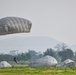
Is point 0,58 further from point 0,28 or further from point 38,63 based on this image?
point 0,28

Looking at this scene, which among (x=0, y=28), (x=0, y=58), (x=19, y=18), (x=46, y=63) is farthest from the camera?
(x=0, y=58)

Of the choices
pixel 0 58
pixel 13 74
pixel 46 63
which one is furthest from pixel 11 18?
pixel 0 58

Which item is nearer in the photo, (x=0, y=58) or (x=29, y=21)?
(x=29, y=21)

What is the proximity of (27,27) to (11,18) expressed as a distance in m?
2.76

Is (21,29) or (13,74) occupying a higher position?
(21,29)

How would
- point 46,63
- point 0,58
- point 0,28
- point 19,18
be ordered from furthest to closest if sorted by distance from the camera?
point 0,58 → point 46,63 → point 19,18 → point 0,28

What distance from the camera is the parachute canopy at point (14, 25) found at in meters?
49.5

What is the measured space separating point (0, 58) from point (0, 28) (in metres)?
135

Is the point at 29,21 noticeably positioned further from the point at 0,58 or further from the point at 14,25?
the point at 0,58

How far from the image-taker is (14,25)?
166 feet

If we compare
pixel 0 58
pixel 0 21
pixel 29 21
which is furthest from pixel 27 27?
pixel 0 58

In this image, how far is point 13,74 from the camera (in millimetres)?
50344

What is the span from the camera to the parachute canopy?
163ft

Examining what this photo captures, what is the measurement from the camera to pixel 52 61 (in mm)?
112812
